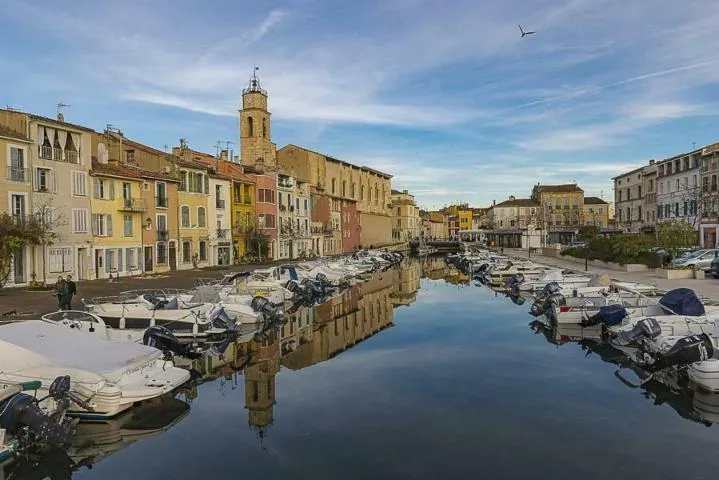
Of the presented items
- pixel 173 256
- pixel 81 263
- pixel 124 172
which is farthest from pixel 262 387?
pixel 173 256

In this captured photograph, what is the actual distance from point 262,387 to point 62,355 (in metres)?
5.51

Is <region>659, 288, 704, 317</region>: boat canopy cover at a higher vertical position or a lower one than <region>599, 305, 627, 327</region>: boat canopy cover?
higher

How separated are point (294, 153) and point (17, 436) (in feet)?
Result: 297

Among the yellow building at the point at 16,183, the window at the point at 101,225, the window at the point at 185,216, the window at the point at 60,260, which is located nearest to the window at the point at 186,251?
the window at the point at 185,216

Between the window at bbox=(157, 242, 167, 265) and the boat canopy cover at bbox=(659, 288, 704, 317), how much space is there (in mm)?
37950

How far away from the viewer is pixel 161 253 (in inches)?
1898

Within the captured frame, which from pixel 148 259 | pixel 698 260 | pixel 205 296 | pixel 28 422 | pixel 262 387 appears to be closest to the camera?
pixel 28 422

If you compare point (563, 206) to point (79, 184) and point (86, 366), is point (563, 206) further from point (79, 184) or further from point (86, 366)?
point (86, 366)

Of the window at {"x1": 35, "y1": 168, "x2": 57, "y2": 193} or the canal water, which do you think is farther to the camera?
the window at {"x1": 35, "y1": 168, "x2": 57, "y2": 193}

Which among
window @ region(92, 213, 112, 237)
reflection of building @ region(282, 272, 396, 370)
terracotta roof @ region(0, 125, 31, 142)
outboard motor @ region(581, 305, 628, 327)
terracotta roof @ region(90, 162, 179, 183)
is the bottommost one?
reflection of building @ region(282, 272, 396, 370)

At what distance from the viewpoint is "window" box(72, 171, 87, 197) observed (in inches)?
1539

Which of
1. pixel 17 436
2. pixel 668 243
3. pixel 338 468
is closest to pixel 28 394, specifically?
pixel 17 436

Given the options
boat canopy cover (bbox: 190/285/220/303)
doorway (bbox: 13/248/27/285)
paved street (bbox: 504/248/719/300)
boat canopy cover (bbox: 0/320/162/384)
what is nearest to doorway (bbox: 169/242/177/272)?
doorway (bbox: 13/248/27/285)

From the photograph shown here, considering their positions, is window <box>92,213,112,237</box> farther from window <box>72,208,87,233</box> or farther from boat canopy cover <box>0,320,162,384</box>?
boat canopy cover <box>0,320,162,384</box>
